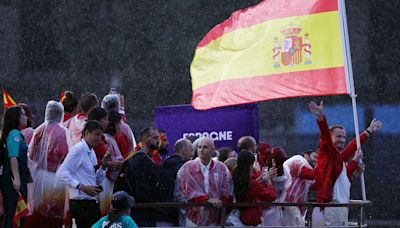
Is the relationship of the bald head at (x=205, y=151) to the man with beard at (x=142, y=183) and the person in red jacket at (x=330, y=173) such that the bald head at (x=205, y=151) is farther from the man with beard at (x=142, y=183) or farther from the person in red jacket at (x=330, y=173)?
the person in red jacket at (x=330, y=173)

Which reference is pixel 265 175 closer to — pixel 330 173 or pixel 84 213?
pixel 330 173

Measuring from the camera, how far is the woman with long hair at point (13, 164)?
975 cm

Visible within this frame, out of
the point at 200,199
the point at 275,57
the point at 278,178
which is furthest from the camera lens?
the point at 278,178

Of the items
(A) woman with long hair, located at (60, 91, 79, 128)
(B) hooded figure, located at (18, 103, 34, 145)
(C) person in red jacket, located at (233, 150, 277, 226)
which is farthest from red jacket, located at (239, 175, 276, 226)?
(B) hooded figure, located at (18, 103, 34, 145)

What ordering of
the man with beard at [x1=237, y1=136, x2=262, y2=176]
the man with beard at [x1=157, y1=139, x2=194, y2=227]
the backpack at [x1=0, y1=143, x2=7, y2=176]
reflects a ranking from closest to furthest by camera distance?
the man with beard at [x1=157, y1=139, x2=194, y2=227] → the backpack at [x1=0, y1=143, x2=7, y2=176] → the man with beard at [x1=237, y1=136, x2=262, y2=176]

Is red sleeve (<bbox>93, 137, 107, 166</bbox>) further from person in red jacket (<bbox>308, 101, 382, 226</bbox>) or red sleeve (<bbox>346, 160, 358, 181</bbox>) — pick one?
red sleeve (<bbox>346, 160, 358, 181</bbox>)

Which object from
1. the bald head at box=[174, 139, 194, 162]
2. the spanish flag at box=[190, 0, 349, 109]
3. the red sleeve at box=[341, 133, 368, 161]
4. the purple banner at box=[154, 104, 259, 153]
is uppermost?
the spanish flag at box=[190, 0, 349, 109]

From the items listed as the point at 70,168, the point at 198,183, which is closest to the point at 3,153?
the point at 70,168

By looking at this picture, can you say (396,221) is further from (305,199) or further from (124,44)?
(305,199)

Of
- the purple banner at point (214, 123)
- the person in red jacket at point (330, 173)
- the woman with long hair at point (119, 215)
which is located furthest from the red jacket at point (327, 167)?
the woman with long hair at point (119, 215)

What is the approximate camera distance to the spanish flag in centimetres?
1026

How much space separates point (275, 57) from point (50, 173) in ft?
8.67

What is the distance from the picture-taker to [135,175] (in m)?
9.56

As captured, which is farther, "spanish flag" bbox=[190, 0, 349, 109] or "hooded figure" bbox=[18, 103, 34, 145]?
"hooded figure" bbox=[18, 103, 34, 145]
